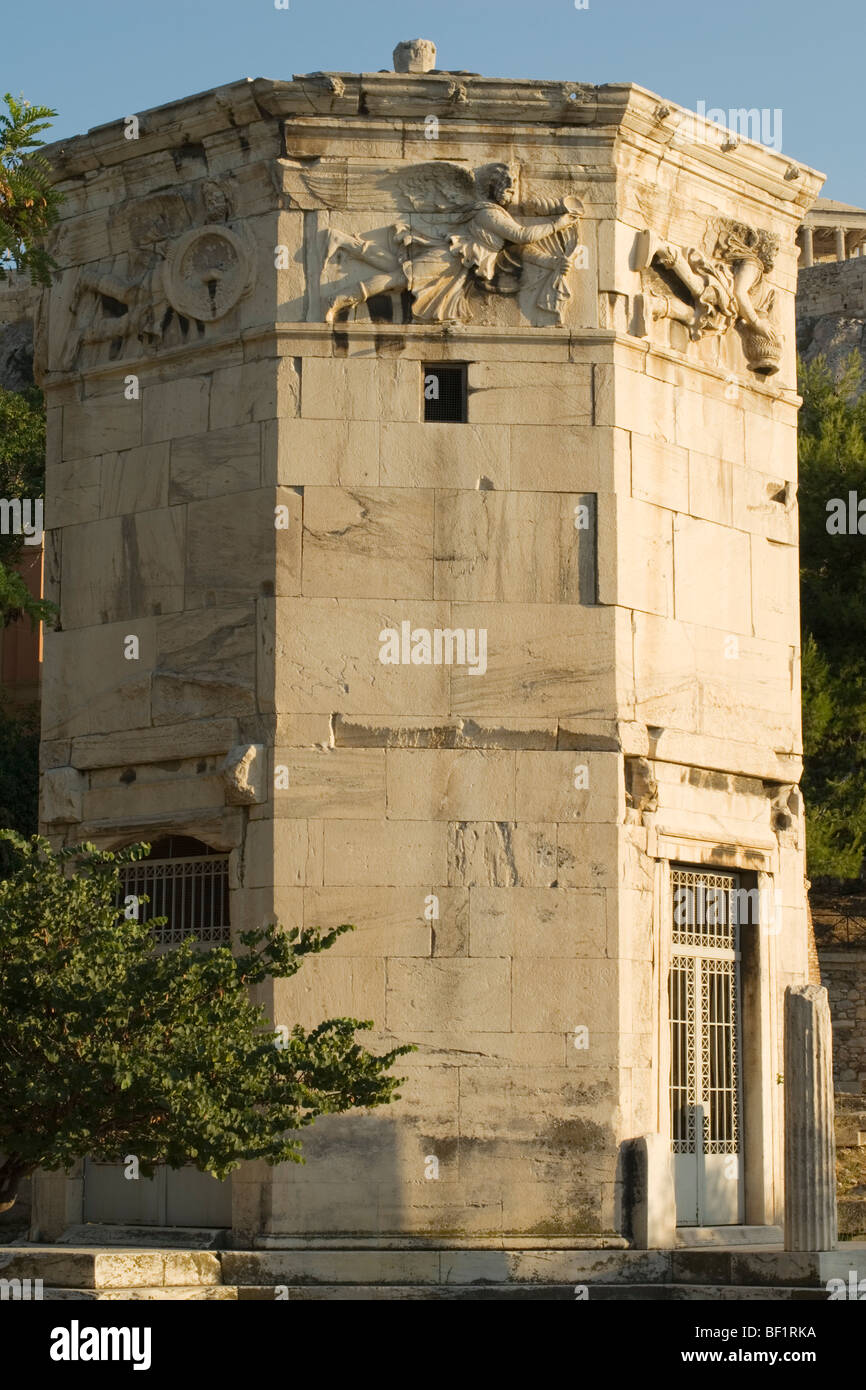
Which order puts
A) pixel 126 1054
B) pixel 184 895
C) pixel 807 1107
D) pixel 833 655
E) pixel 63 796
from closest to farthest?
1. pixel 126 1054
2. pixel 807 1107
3. pixel 184 895
4. pixel 63 796
5. pixel 833 655

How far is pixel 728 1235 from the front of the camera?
1538 cm

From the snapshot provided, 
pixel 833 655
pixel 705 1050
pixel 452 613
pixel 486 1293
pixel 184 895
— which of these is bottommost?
pixel 486 1293

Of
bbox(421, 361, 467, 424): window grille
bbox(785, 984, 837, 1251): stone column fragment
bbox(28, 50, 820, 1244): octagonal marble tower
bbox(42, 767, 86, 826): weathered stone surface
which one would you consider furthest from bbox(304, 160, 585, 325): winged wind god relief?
bbox(785, 984, 837, 1251): stone column fragment

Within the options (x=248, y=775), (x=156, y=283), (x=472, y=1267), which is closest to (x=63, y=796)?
(x=248, y=775)

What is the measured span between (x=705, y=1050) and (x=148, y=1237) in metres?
4.68

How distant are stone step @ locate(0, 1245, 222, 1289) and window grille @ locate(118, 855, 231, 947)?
2.74 meters

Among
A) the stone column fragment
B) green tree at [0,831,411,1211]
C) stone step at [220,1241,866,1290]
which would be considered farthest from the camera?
stone step at [220,1241,866,1290]

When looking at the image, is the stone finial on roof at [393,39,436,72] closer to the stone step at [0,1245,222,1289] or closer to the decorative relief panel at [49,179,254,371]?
the decorative relief panel at [49,179,254,371]

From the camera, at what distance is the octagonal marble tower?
568 inches

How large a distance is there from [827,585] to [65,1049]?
22.1 m

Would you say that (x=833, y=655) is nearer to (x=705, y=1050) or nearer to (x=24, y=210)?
(x=705, y=1050)

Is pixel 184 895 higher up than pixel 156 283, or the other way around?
pixel 156 283

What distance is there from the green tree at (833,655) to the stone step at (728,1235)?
14.6 metres

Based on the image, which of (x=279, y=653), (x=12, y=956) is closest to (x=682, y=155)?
(x=279, y=653)
